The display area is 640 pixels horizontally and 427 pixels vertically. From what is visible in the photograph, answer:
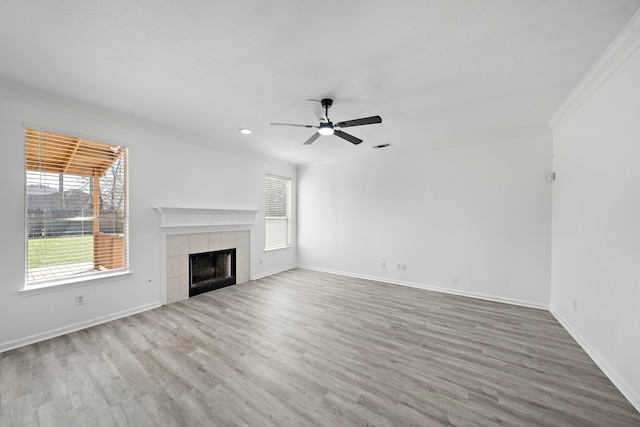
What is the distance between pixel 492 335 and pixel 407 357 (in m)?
1.26

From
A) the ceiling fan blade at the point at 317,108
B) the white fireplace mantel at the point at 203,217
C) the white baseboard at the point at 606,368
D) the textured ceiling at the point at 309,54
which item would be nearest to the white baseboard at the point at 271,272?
the white fireplace mantel at the point at 203,217

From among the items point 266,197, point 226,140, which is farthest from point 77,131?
point 266,197

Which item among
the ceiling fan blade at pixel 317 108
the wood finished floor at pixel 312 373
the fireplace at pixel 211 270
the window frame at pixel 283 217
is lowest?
the wood finished floor at pixel 312 373

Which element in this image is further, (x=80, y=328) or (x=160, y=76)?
(x=80, y=328)

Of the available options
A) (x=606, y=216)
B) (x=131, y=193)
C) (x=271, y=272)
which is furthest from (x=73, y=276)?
(x=606, y=216)

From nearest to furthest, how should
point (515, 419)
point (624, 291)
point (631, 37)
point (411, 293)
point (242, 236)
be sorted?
point (515, 419) → point (631, 37) → point (624, 291) → point (411, 293) → point (242, 236)

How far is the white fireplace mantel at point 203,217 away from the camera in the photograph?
3.82 metres

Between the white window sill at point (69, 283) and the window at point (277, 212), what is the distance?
2.81 meters

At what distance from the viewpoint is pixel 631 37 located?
5.96 feet

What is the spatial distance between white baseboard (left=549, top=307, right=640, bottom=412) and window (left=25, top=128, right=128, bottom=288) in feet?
17.7

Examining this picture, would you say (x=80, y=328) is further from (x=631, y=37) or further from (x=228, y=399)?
(x=631, y=37)

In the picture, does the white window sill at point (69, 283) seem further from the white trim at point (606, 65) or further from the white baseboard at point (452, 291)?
the white trim at point (606, 65)

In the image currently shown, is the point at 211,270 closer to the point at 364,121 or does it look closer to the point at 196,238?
the point at 196,238

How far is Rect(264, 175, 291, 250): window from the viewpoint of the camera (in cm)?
577
